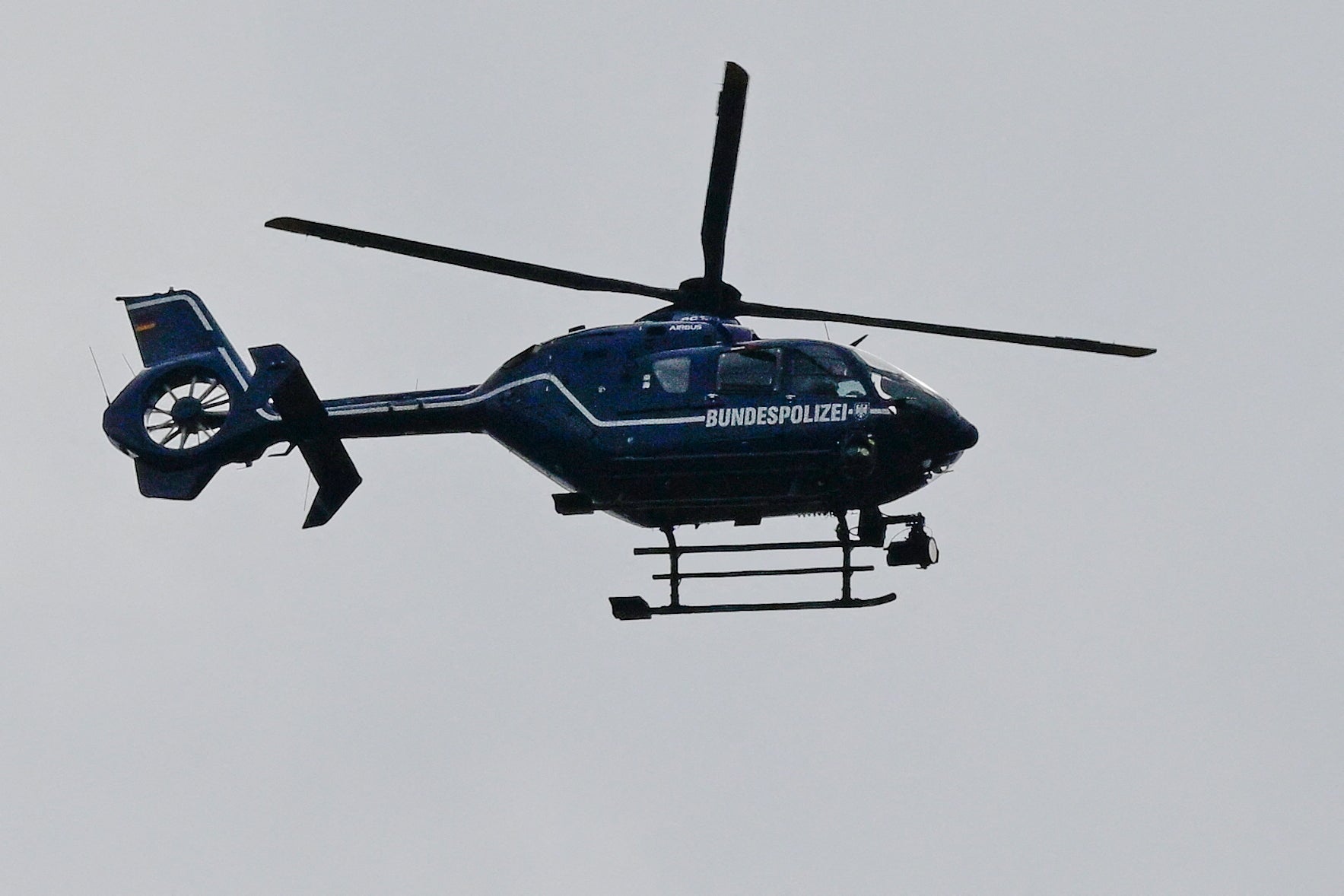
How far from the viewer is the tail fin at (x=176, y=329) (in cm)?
2480

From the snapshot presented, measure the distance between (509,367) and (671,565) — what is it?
289cm

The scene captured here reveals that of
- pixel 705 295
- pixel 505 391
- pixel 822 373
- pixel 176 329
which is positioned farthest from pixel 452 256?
pixel 176 329

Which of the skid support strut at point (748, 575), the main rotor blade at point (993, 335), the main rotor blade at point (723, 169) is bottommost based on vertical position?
the skid support strut at point (748, 575)

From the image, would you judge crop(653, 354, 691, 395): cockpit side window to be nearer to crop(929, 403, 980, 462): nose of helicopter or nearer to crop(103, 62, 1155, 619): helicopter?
crop(103, 62, 1155, 619): helicopter

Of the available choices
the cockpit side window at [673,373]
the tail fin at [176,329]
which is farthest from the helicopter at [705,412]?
the tail fin at [176,329]

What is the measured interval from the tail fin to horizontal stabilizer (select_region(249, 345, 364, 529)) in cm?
142

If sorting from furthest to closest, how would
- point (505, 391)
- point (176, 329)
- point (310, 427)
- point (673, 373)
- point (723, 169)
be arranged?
point (176, 329) < point (310, 427) < point (505, 391) < point (673, 373) < point (723, 169)

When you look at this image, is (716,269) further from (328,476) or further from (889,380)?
(328,476)

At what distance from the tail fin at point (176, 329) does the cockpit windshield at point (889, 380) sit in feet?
25.4

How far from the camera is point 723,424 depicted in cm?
2119

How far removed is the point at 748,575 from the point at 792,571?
0.47 metres

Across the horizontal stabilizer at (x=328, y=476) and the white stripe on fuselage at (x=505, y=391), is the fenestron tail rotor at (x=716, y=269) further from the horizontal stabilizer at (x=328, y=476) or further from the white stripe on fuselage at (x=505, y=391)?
the horizontal stabilizer at (x=328, y=476)

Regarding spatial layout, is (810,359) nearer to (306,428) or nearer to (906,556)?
(906,556)

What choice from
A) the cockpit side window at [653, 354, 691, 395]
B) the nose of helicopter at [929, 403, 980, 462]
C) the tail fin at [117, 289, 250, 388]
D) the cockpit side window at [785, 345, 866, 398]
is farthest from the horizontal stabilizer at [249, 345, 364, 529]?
the nose of helicopter at [929, 403, 980, 462]
